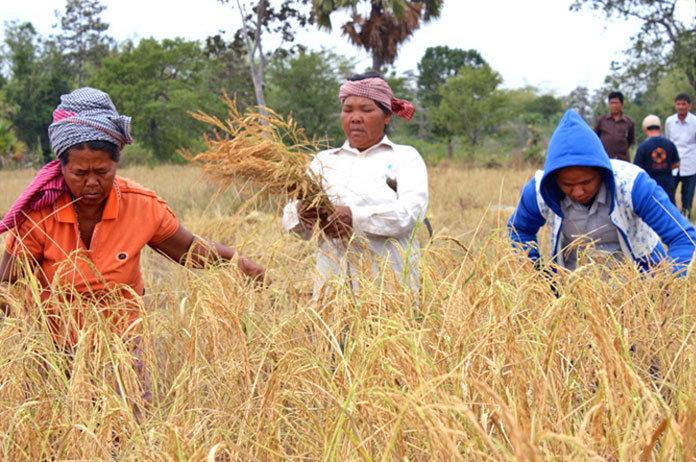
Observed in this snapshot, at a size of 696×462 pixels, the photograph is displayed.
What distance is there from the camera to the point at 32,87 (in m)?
25.9

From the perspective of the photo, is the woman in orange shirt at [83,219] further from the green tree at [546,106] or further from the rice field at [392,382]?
the green tree at [546,106]

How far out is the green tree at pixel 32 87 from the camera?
1019 inches

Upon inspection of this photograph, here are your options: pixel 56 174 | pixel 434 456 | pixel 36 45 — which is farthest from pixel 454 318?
pixel 36 45

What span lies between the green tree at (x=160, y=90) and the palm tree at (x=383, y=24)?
7.31 metres

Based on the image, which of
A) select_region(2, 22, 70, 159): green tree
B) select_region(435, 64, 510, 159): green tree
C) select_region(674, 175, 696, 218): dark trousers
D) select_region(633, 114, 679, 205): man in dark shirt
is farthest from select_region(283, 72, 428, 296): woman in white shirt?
select_region(2, 22, 70, 159): green tree

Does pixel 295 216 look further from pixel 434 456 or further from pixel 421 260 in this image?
pixel 434 456

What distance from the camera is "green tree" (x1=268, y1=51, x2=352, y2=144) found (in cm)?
2141

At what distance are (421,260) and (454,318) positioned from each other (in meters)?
0.25

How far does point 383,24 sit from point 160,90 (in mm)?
9916

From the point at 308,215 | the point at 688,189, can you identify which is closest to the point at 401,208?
the point at 308,215

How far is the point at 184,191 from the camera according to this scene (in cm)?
842

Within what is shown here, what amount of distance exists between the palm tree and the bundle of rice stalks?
547 inches

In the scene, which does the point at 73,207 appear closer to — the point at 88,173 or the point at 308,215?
the point at 88,173

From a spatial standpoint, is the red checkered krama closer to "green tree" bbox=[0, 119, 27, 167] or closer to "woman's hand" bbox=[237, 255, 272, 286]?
"woman's hand" bbox=[237, 255, 272, 286]
